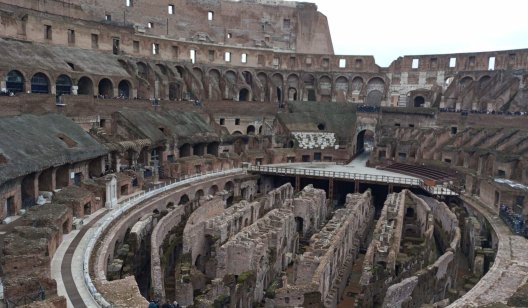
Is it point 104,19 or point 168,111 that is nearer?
point 168,111

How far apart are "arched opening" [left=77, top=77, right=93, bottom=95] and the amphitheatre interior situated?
17 centimetres

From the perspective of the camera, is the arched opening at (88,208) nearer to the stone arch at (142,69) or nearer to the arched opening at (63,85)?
the arched opening at (63,85)

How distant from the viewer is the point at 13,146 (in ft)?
Answer: 76.8

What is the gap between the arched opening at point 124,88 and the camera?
45.4 metres

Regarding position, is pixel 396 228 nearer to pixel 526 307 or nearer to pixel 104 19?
pixel 526 307

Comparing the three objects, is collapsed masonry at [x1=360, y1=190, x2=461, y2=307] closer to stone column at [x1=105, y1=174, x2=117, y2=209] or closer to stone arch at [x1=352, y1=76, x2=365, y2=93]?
stone column at [x1=105, y1=174, x2=117, y2=209]

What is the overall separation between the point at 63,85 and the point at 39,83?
222 centimetres

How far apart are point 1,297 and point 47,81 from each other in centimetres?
2804

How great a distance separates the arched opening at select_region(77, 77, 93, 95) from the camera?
135 feet

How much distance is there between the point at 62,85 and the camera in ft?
127

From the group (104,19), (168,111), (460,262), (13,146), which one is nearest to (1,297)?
(13,146)

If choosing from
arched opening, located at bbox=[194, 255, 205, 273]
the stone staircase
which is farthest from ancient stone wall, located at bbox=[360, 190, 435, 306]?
the stone staircase

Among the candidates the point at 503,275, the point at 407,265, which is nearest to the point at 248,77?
the point at 407,265

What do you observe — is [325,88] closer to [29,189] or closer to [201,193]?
[201,193]
